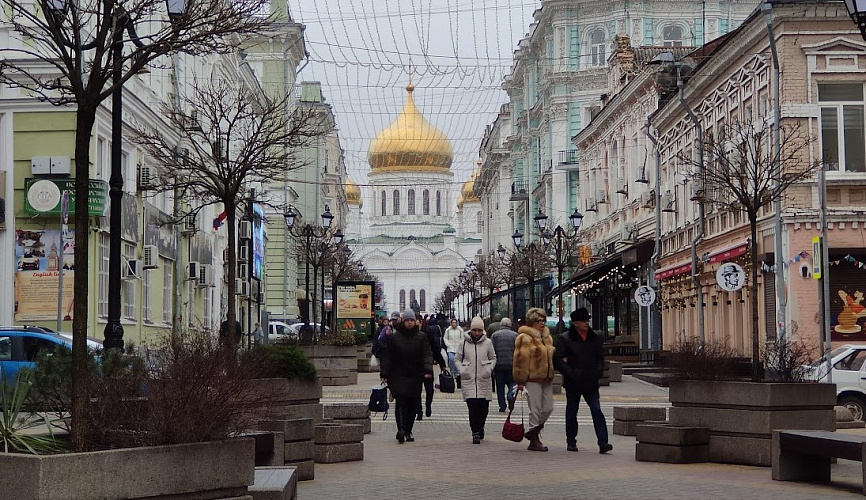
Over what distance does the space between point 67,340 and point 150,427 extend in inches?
651

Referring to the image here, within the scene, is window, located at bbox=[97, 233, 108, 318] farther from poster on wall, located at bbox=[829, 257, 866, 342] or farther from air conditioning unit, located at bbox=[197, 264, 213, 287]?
poster on wall, located at bbox=[829, 257, 866, 342]

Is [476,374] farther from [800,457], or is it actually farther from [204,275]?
[204,275]

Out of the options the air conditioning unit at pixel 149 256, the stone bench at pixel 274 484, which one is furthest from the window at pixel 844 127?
the stone bench at pixel 274 484

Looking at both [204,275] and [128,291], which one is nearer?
[128,291]

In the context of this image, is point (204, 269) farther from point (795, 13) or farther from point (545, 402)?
point (545, 402)

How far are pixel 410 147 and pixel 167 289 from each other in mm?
141434

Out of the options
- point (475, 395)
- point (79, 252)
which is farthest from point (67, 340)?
point (79, 252)

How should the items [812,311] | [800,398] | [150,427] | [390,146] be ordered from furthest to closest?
[390,146] → [812,311] → [800,398] → [150,427]

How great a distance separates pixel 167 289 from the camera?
44844mm

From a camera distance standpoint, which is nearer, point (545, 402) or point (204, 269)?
point (545, 402)

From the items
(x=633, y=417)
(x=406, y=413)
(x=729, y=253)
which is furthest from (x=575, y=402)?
(x=729, y=253)

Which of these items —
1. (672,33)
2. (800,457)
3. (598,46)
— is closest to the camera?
(800,457)

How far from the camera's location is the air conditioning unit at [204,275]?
49.3 metres

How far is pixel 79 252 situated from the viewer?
8.68 meters
